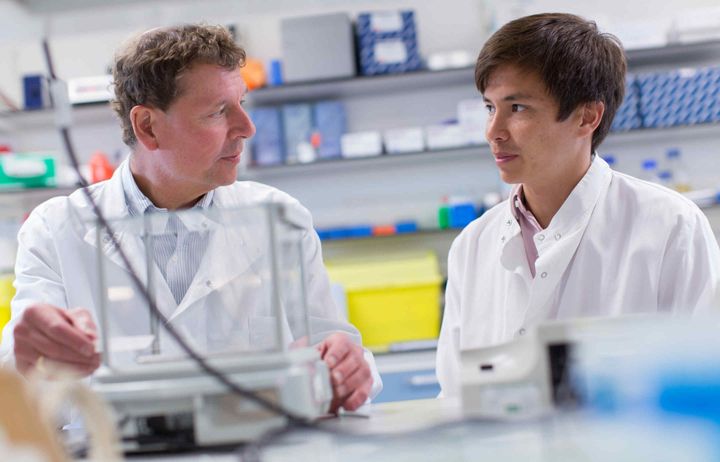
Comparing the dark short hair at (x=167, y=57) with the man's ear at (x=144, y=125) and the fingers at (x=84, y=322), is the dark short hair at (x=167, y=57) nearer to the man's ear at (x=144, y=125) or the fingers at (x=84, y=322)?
the man's ear at (x=144, y=125)

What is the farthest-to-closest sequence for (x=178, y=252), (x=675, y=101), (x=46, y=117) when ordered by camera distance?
(x=46, y=117)
(x=675, y=101)
(x=178, y=252)

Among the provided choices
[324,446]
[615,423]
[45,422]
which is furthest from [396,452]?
[45,422]

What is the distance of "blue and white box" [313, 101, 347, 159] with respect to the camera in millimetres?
3441

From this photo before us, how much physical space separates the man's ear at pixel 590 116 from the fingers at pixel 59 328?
46.5 inches

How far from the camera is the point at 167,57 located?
160 centimetres

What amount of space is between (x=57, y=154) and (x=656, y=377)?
3504 mm

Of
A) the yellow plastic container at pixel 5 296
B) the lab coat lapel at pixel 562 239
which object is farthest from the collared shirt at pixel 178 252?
the yellow plastic container at pixel 5 296

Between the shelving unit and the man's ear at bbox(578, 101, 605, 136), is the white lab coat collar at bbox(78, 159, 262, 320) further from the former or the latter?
the shelving unit

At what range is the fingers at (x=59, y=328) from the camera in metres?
1.00

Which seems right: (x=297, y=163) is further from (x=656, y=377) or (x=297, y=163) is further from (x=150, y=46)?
(x=656, y=377)

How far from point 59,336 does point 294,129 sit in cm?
251

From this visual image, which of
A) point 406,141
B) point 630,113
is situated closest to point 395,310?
point 406,141

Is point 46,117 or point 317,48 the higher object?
point 317,48

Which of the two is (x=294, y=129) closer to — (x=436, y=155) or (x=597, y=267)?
(x=436, y=155)
